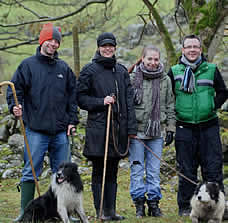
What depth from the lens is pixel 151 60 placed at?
453 centimetres

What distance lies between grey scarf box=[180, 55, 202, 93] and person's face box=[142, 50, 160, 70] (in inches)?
14.7

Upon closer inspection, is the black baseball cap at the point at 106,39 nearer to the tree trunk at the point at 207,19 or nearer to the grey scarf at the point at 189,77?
the grey scarf at the point at 189,77

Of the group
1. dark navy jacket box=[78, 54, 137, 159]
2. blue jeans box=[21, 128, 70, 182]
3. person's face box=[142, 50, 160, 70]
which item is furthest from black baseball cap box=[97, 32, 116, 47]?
blue jeans box=[21, 128, 70, 182]

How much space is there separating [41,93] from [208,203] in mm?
2271

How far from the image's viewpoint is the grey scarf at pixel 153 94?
14.9 ft

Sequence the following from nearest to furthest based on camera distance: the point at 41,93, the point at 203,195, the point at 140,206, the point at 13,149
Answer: the point at 203,195 → the point at 41,93 → the point at 140,206 → the point at 13,149

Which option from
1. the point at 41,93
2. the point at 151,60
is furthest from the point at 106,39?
the point at 41,93

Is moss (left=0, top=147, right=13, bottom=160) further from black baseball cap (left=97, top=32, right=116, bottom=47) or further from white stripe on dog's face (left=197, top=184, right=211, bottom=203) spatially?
white stripe on dog's face (left=197, top=184, right=211, bottom=203)

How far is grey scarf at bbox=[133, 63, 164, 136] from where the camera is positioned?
178 inches

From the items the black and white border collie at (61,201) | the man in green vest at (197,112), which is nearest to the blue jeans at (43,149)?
the black and white border collie at (61,201)

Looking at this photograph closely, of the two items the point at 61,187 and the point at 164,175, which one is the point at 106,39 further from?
the point at 164,175

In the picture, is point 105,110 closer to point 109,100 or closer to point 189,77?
point 109,100

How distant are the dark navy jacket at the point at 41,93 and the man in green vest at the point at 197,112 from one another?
58.1 inches

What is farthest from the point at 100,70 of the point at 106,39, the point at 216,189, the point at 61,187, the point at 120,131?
the point at 216,189
